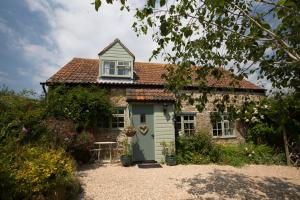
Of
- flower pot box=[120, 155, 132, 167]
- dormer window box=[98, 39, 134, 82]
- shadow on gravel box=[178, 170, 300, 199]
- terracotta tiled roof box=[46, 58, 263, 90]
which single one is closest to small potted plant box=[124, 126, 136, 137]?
flower pot box=[120, 155, 132, 167]

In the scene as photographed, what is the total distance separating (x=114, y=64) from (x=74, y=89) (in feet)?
9.78

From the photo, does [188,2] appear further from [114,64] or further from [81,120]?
[114,64]

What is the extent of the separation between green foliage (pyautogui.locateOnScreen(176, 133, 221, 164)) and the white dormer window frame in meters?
5.10

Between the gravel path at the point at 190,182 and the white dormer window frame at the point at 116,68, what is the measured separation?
538cm

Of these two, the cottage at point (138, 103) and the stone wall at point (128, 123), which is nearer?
the cottage at point (138, 103)

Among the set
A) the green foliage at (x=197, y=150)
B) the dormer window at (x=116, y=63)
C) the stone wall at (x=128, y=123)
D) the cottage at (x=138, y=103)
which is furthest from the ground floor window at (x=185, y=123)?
the dormer window at (x=116, y=63)

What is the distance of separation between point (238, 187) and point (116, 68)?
29.0 ft

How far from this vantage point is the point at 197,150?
35.6ft

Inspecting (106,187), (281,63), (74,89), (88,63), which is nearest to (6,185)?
(106,187)

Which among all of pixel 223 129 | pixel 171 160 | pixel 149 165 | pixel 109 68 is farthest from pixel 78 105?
pixel 223 129

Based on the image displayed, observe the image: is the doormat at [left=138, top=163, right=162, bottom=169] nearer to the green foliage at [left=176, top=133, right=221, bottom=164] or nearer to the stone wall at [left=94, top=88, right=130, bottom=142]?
the green foliage at [left=176, top=133, right=221, bottom=164]

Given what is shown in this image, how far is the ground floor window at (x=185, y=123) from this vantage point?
41.5 feet

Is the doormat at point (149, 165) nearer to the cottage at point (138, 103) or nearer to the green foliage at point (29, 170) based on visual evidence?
the cottage at point (138, 103)

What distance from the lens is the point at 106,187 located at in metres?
6.53
